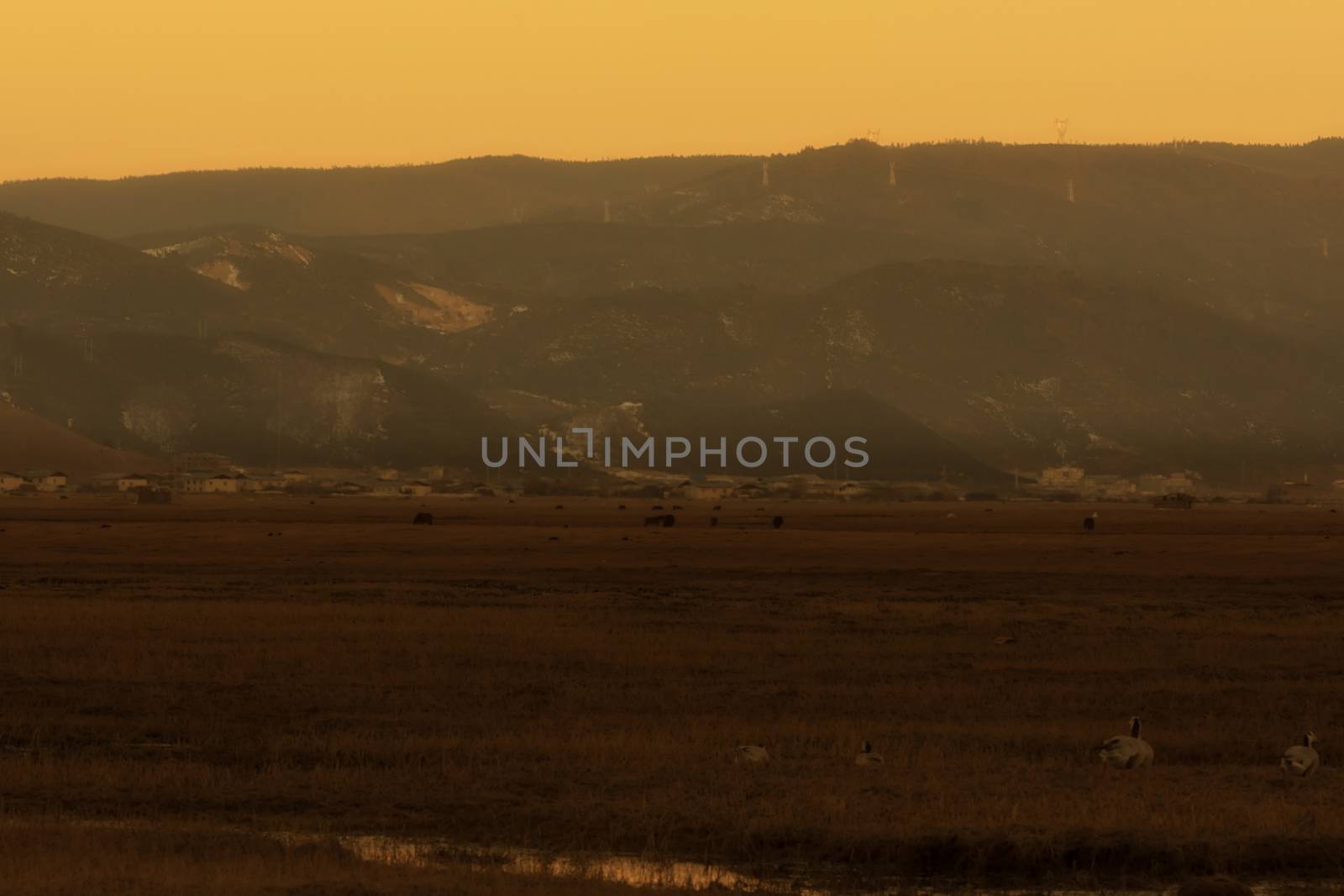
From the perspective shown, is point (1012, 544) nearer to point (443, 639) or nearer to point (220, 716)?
point (443, 639)

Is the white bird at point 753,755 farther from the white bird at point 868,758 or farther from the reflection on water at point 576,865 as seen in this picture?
the reflection on water at point 576,865

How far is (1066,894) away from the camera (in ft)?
63.6

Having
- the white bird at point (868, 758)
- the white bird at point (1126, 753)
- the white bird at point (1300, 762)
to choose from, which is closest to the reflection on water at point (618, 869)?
the white bird at point (1300, 762)

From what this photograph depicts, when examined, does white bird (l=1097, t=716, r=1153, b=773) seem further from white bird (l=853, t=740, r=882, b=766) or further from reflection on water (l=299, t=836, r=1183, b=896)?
reflection on water (l=299, t=836, r=1183, b=896)

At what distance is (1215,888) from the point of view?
17.7 m

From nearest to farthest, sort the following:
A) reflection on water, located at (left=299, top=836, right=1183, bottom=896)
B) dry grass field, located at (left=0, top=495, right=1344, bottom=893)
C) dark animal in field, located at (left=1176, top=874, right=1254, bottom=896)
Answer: dark animal in field, located at (left=1176, top=874, right=1254, bottom=896) < reflection on water, located at (left=299, top=836, right=1183, bottom=896) < dry grass field, located at (left=0, top=495, right=1344, bottom=893)

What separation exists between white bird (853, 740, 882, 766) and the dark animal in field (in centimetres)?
672

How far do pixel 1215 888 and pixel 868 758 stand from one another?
7160 millimetres

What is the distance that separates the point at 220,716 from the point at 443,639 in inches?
425

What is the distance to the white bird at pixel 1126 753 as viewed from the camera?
24.1m

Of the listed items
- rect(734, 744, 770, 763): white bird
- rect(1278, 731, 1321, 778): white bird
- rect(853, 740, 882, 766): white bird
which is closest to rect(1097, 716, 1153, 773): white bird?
rect(1278, 731, 1321, 778): white bird

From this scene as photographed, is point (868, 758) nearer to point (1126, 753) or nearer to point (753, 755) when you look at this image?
point (753, 755)

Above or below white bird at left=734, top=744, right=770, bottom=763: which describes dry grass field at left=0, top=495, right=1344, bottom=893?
below

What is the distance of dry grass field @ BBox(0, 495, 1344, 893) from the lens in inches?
803
